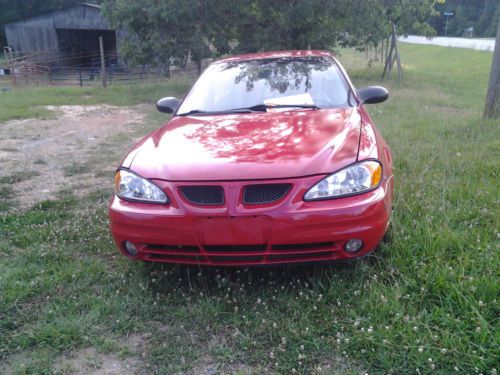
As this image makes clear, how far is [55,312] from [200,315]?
87cm

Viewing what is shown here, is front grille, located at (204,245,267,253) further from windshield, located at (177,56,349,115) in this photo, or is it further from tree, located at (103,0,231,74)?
tree, located at (103,0,231,74)

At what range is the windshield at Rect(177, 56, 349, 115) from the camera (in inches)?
142

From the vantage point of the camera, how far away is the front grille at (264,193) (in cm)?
243

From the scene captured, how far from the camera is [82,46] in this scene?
1353 inches

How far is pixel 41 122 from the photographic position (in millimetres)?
9289

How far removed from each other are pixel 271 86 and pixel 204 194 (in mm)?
1631

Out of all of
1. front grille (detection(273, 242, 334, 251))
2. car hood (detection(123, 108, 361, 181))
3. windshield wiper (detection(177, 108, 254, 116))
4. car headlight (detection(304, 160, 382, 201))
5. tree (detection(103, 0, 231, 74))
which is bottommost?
front grille (detection(273, 242, 334, 251))

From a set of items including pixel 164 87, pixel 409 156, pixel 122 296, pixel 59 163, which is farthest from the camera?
pixel 164 87

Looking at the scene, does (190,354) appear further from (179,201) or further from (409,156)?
(409,156)

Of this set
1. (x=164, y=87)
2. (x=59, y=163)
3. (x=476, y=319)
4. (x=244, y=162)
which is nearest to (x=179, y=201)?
(x=244, y=162)

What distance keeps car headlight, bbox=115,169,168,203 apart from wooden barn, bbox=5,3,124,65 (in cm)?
2695

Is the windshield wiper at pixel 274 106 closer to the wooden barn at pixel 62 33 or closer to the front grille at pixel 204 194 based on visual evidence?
the front grille at pixel 204 194

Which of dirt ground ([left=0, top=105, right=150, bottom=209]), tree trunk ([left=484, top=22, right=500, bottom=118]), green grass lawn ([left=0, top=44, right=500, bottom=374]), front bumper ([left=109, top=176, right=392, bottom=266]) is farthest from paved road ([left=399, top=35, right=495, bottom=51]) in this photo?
front bumper ([left=109, top=176, right=392, bottom=266])

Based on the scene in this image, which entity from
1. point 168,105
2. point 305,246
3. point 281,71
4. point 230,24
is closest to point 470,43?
point 230,24
